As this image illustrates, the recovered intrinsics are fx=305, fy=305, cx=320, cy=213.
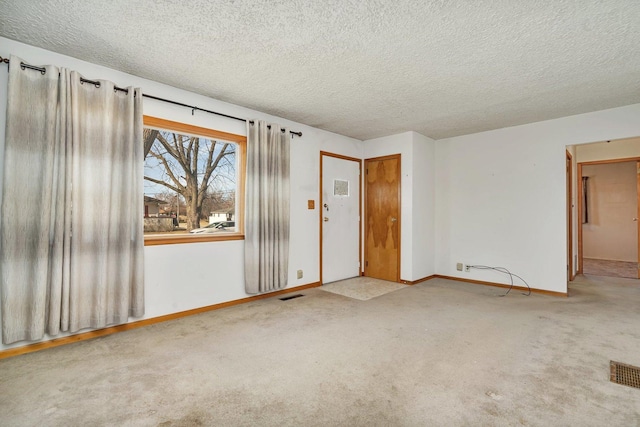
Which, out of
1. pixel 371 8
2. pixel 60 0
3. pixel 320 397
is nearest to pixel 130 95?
pixel 60 0

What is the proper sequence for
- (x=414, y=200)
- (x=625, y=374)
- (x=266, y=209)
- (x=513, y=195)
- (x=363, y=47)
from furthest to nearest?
1. (x=414, y=200)
2. (x=513, y=195)
3. (x=266, y=209)
4. (x=363, y=47)
5. (x=625, y=374)

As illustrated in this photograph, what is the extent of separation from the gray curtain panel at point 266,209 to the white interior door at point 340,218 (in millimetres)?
879

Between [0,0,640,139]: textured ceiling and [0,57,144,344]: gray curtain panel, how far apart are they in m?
0.41

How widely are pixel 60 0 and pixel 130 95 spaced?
0.95m

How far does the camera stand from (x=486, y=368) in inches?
85.0

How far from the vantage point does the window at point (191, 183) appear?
10.4 feet

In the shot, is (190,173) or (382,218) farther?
(382,218)

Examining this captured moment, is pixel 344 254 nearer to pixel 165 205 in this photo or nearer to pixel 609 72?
pixel 165 205

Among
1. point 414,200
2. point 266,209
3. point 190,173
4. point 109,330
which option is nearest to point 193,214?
point 190,173

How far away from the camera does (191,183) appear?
3.46 metres

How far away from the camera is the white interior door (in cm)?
480

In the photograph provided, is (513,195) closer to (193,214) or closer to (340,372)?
(340,372)

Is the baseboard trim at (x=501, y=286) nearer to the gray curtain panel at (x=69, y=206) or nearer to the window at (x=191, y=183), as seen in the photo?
the window at (x=191, y=183)

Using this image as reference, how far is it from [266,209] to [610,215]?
781cm
